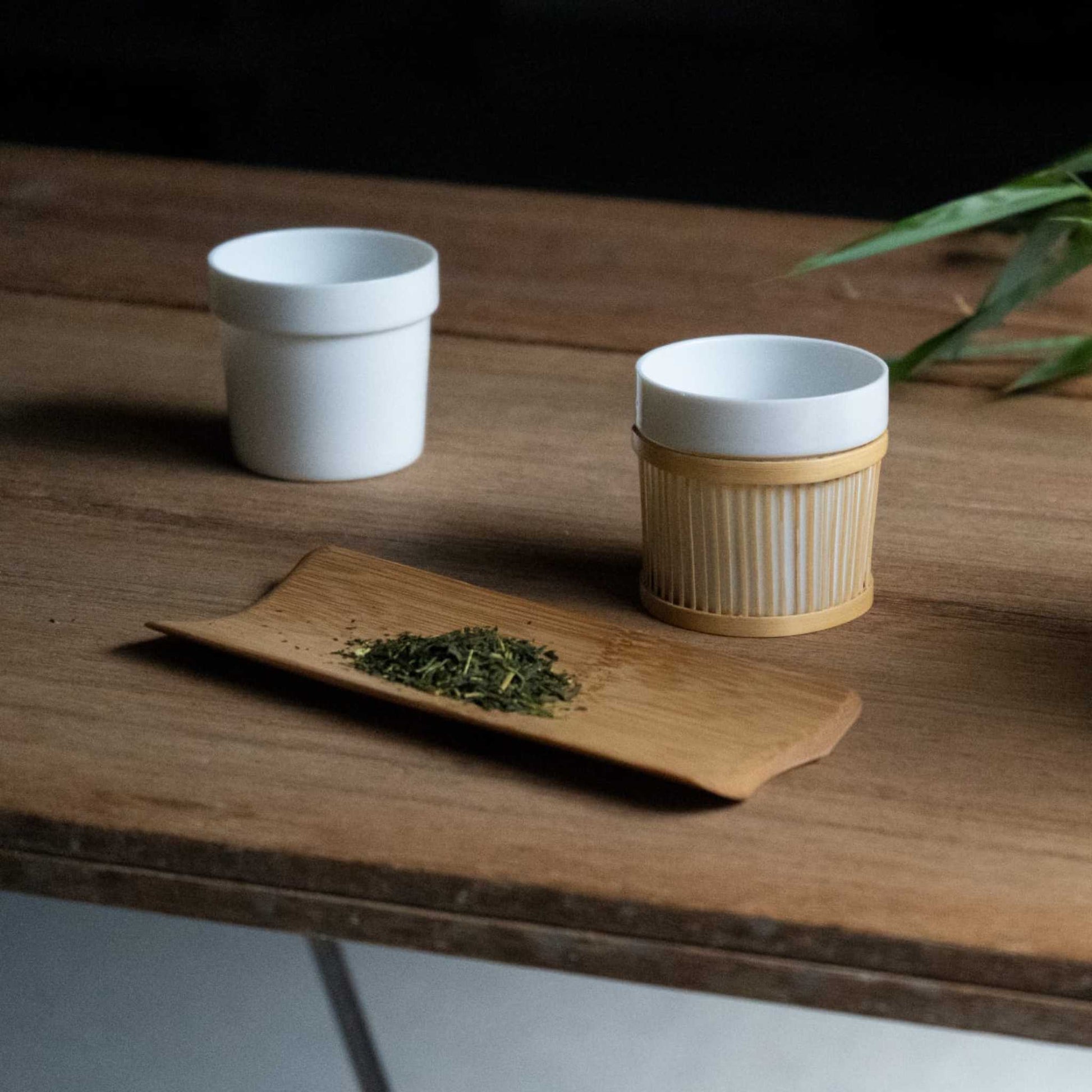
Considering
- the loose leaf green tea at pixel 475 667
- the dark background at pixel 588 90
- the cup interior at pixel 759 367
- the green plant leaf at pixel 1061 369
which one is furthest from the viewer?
the dark background at pixel 588 90

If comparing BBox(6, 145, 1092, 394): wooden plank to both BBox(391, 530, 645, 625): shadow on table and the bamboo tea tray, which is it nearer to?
BBox(391, 530, 645, 625): shadow on table

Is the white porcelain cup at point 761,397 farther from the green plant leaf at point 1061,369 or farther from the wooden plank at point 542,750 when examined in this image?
the green plant leaf at point 1061,369

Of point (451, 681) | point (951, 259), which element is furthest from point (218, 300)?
point (951, 259)

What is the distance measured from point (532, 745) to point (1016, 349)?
59 centimetres

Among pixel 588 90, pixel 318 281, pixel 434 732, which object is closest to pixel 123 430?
pixel 318 281

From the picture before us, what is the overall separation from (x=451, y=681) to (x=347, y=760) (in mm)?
48

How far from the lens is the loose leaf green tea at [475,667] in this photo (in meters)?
0.53

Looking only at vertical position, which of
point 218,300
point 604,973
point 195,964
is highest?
point 218,300

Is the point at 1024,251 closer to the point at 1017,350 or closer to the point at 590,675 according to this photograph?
the point at 1017,350

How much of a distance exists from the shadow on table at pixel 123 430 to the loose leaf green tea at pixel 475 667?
29cm

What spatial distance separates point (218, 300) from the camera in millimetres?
764

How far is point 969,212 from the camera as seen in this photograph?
0.82m

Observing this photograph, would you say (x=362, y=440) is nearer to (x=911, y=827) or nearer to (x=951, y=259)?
(x=911, y=827)

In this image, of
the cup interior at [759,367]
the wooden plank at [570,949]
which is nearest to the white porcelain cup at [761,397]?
the cup interior at [759,367]
